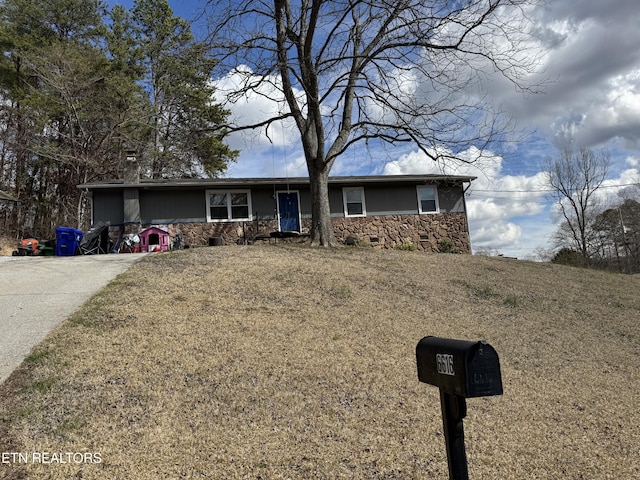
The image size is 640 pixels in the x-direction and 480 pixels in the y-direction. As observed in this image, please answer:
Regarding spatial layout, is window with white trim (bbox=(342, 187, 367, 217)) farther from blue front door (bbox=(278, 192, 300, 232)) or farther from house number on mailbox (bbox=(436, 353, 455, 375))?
house number on mailbox (bbox=(436, 353, 455, 375))

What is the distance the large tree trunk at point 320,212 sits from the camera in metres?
13.4

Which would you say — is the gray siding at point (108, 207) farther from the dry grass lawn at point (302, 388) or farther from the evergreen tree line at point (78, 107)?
the dry grass lawn at point (302, 388)

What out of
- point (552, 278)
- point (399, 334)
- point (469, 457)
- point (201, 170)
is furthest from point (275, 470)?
point (201, 170)

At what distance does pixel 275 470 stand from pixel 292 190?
15.1 m

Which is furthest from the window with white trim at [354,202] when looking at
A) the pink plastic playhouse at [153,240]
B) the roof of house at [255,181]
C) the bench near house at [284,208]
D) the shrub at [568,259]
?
the shrub at [568,259]

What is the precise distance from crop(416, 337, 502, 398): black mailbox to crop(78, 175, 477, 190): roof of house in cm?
1571

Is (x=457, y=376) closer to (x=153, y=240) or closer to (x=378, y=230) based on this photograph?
(x=153, y=240)

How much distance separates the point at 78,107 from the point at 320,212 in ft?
48.7

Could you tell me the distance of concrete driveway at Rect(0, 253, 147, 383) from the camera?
505 cm

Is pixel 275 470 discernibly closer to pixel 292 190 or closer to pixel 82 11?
pixel 292 190

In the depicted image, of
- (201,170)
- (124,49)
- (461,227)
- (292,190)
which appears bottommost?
(461,227)

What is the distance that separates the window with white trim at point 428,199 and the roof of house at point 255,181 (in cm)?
33

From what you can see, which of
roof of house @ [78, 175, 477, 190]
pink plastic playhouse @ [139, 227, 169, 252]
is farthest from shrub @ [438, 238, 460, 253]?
pink plastic playhouse @ [139, 227, 169, 252]

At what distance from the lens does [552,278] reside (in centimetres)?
1123
